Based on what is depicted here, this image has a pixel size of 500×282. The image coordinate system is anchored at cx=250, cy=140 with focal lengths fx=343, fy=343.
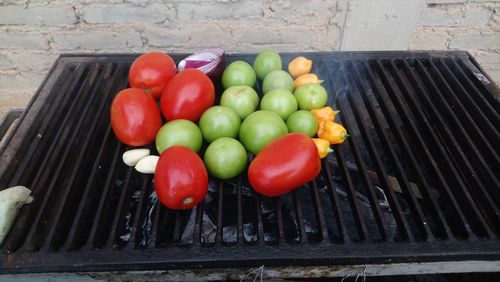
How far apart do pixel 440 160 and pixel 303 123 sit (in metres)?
0.64

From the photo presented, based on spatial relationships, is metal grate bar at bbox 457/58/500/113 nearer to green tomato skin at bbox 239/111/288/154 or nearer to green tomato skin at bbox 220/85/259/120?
green tomato skin at bbox 239/111/288/154

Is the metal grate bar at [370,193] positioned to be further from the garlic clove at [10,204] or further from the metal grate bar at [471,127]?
the garlic clove at [10,204]

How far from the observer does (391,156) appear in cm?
157

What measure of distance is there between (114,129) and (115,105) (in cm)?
11

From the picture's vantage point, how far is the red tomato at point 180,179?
128cm

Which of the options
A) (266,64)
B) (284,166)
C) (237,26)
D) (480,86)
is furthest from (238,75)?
(480,86)

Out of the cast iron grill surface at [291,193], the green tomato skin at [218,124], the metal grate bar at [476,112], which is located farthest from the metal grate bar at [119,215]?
the metal grate bar at [476,112]

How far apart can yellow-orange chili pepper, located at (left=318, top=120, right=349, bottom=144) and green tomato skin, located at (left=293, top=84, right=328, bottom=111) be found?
0.11 metres

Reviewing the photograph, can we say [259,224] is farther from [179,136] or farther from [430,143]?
[430,143]

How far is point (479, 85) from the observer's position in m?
1.88

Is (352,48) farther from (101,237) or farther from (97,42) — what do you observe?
(101,237)

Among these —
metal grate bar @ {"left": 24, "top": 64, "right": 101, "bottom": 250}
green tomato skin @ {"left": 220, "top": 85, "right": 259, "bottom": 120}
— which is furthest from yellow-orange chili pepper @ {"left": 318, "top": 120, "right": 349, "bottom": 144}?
metal grate bar @ {"left": 24, "top": 64, "right": 101, "bottom": 250}

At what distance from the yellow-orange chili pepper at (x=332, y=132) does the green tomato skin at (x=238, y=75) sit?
0.46 meters

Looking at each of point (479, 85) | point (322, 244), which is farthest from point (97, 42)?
point (479, 85)
